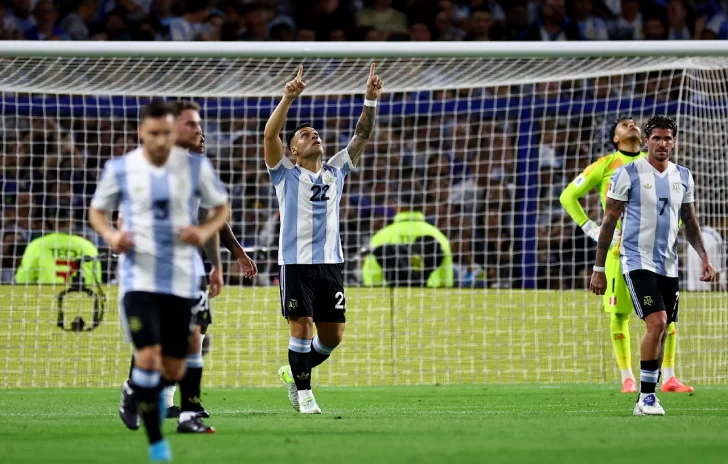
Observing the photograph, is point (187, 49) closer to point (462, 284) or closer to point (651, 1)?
point (462, 284)

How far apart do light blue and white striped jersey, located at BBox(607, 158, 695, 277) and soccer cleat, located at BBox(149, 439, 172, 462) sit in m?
4.23

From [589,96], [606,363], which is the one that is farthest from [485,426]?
[589,96]

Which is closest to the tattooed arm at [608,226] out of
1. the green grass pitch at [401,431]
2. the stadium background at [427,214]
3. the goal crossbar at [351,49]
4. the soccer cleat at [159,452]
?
the green grass pitch at [401,431]

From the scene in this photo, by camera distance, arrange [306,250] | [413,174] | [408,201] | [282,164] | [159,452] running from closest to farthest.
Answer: [159,452] < [306,250] < [282,164] < [413,174] < [408,201]

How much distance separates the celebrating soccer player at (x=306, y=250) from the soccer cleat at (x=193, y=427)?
5.74 feet

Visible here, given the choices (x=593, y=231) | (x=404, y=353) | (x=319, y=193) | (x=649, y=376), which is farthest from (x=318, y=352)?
(x=404, y=353)

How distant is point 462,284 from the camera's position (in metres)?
14.2

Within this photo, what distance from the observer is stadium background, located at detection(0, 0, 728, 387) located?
Result: 520 inches

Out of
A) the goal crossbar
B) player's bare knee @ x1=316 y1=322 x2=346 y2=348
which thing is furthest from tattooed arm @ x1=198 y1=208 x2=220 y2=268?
the goal crossbar

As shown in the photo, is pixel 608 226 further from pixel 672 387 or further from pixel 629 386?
pixel 672 387

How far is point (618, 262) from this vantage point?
441 inches

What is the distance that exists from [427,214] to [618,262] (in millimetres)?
4218

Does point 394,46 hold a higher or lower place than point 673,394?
higher

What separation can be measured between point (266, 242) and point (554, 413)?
6759 millimetres
